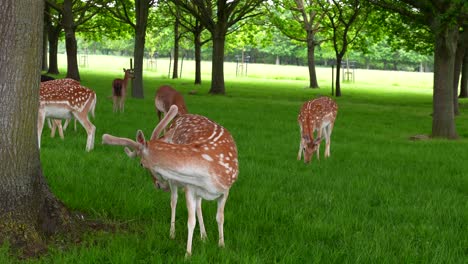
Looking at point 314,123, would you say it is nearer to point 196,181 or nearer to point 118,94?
point 196,181

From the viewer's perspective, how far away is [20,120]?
13.9ft

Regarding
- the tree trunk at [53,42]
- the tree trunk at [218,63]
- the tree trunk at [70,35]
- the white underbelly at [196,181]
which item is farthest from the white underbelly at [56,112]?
the tree trunk at [53,42]

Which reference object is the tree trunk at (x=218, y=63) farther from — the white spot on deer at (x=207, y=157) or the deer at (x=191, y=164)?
the white spot on deer at (x=207, y=157)

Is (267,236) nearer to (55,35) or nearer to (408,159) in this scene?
(408,159)

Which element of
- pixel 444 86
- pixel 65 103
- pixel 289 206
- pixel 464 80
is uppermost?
pixel 464 80

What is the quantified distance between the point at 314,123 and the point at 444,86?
5.54m

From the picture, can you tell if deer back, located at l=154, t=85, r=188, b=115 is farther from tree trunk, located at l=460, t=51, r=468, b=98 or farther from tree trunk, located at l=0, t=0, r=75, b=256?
tree trunk, located at l=460, t=51, r=468, b=98

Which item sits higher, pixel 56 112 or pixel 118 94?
pixel 118 94

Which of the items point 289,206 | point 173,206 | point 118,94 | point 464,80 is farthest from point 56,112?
point 464,80

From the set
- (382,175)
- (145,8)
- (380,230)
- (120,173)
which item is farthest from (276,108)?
(380,230)

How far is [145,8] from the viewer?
21.5 metres

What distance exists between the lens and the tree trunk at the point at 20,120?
415cm

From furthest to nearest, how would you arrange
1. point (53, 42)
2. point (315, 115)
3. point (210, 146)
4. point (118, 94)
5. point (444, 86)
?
1. point (53, 42)
2. point (118, 94)
3. point (444, 86)
4. point (315, 115)
5. point (210, 146)

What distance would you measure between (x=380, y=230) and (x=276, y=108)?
1513cm
